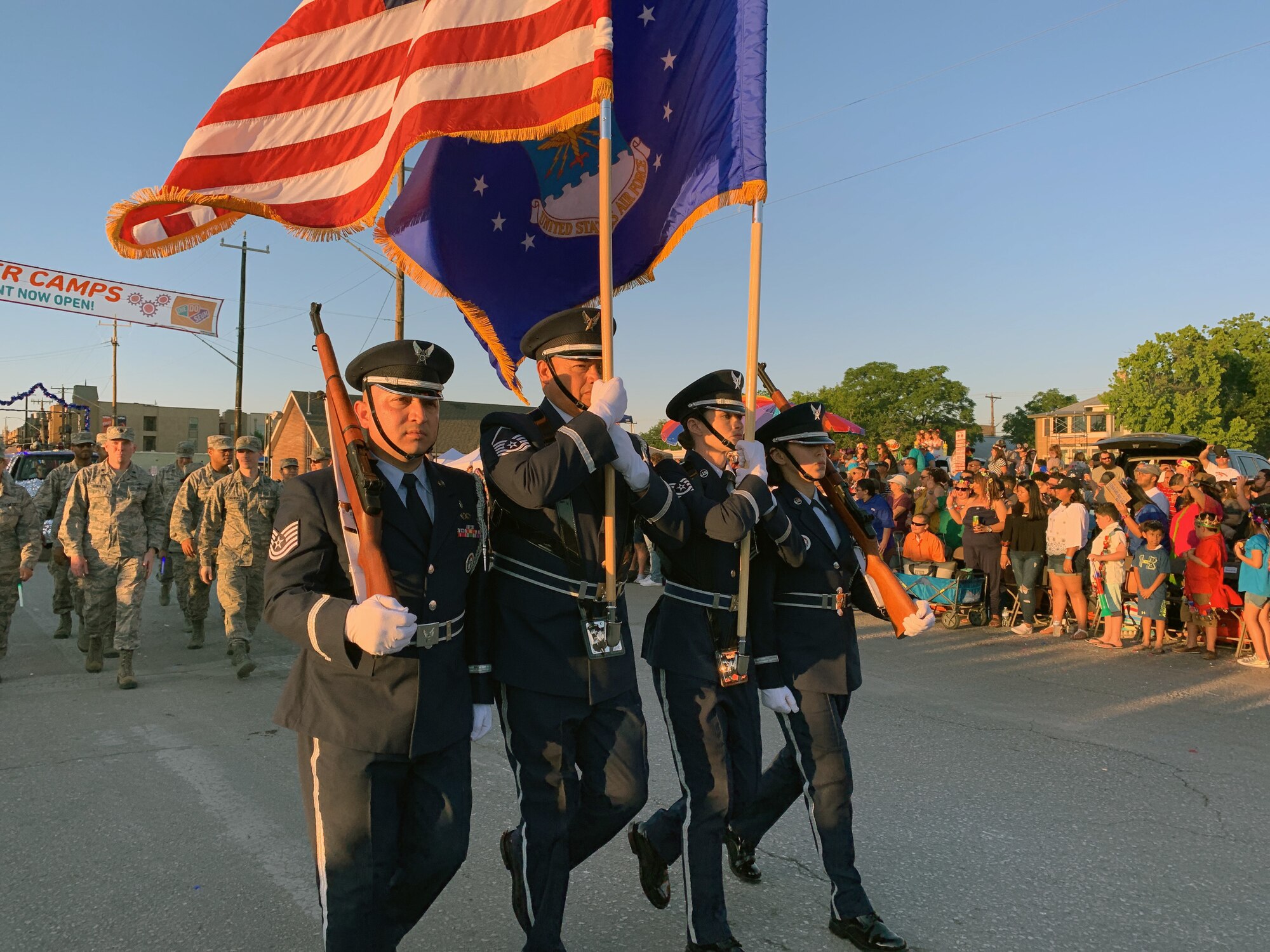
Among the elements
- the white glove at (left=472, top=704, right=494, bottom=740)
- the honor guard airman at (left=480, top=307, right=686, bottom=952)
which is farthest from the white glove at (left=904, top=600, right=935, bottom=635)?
the white glove at (left=472, top=704, right=494, bottom=740)

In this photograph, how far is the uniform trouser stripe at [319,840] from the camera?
97.1 inches

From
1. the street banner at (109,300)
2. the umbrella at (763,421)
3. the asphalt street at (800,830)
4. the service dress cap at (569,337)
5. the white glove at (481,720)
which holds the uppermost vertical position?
the street banner at (109,300)

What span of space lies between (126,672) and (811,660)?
230 inches

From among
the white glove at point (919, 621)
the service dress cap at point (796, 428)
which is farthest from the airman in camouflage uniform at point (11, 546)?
the white glove at point (919, 621)

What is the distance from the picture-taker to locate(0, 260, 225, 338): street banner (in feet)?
71.6

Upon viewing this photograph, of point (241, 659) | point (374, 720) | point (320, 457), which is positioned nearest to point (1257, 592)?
point (374, 720)

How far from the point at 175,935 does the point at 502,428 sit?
2.10 m

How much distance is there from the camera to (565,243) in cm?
497

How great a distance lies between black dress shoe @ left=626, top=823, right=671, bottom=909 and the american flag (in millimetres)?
2840

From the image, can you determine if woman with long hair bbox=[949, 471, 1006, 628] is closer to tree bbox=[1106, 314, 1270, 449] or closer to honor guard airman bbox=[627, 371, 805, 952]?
honor guard airman bbox=[627, 371, 805, 952]

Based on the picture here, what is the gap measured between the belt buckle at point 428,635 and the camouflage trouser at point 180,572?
286 inches

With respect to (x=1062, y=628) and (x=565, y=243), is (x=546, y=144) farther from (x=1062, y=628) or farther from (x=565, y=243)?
(x=1062, y=628)

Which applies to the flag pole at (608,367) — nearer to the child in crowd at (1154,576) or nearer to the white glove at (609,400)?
the white glove at (609,400)

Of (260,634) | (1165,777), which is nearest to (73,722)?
(260,634)
